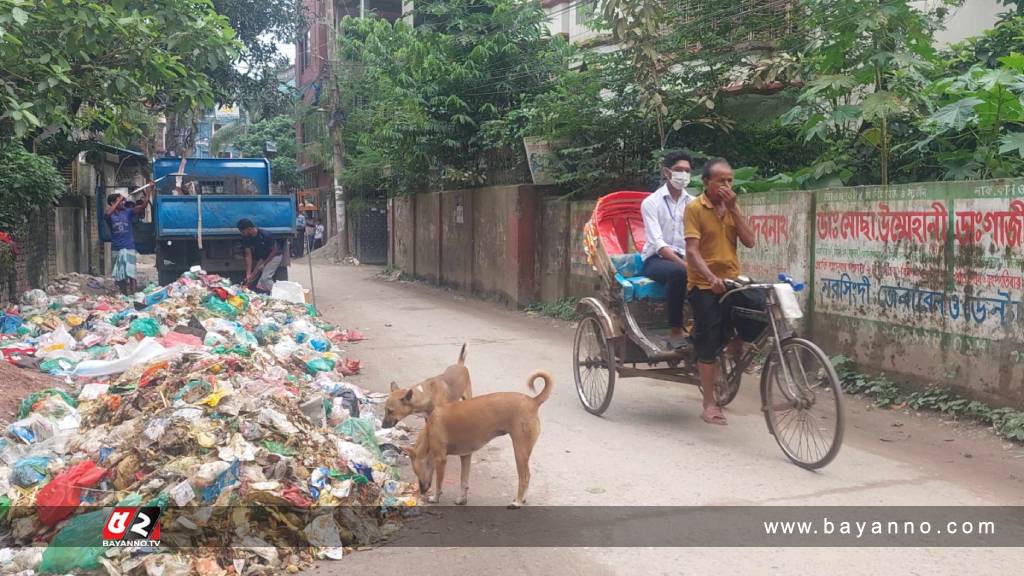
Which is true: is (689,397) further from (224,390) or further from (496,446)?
(224,390)

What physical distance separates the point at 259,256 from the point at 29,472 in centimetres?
996

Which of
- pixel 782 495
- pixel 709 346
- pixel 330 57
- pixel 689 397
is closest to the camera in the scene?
pixel 782 495

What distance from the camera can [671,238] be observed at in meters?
7.12

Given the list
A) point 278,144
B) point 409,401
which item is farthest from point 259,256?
point 278,144

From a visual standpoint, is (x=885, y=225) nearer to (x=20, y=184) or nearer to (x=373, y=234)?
(x=20, y=184)

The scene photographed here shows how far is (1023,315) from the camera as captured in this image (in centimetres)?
659

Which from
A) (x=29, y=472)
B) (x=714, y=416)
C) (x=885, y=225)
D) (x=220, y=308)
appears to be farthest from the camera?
(x=220, y=308)

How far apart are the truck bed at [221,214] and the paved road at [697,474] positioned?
6346 millimetres

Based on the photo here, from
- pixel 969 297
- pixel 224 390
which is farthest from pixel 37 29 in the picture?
pixel 969 297

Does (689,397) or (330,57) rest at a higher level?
(330,57)

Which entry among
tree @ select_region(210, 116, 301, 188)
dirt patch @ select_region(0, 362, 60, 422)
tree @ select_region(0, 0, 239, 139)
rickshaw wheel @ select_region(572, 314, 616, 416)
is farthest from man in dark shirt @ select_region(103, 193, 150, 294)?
tree @ select_region(210, 116, 301, 188)

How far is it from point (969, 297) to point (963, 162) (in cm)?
228

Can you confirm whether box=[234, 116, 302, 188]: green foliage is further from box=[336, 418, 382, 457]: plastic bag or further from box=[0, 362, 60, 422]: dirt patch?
box=[336, 418, 382, 457]: plastic bag

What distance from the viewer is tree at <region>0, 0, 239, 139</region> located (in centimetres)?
865
